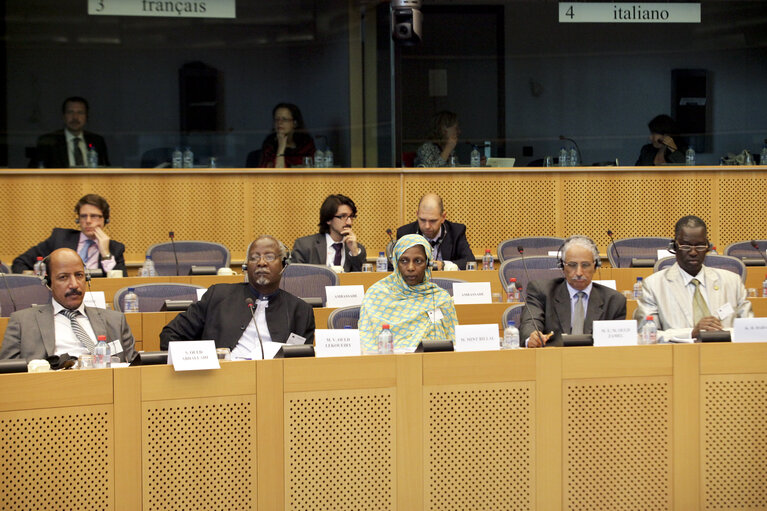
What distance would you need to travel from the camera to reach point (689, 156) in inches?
363

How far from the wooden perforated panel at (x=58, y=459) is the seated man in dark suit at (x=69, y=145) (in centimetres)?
571

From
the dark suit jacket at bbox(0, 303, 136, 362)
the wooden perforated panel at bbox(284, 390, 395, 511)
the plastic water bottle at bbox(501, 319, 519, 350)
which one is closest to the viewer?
the wooden perforated panel at bbox(284, 390, 395, 511)

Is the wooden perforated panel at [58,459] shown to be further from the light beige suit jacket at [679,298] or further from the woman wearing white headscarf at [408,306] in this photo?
the light beige suit jacket at [679,298]

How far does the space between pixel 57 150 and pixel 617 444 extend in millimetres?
6451

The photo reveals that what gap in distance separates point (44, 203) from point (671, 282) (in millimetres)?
5634

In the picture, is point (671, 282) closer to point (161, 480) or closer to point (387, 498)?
point (387, 498)

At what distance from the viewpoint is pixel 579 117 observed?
9.46 metres

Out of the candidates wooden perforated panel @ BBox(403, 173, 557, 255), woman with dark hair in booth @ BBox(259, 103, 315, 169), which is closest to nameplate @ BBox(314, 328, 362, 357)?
wooden perforated panel @ BBox(403, 173, 557, 255)

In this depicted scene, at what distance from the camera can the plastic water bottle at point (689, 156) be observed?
916 cm

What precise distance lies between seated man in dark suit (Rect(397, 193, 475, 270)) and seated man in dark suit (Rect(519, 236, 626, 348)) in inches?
88.3

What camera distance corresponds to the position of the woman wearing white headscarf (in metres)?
4.50

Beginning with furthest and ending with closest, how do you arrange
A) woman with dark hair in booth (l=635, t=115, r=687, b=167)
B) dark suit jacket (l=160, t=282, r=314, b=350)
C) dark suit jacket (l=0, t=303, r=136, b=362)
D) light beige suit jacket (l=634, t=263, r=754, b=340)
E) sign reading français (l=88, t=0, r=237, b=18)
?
woman with dark hair in booth (l=635, t=115, r=687, b=167), sign reading français (l=88, t=0, r=237, b=18), light beige suit jacket (l=634, t=263, r=754, b=340), dark suit jacket (l=160, t=282, r=314, b=350), dark suit jacket (l=0, t=303, r=136, b=362)

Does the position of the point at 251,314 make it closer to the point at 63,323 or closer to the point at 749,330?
the point at 63,323

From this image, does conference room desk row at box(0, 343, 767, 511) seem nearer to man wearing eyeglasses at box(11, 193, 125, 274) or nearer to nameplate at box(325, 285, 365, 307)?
nameplate at box(325, 285, 365, 307)
